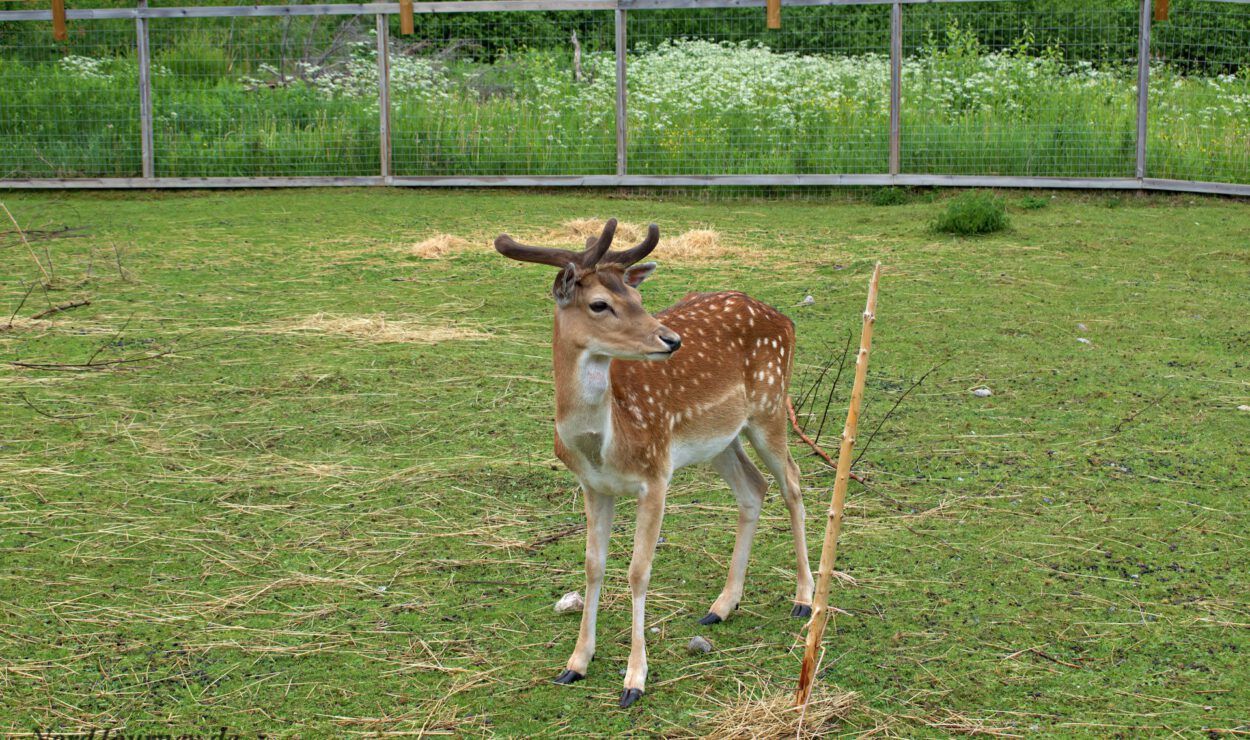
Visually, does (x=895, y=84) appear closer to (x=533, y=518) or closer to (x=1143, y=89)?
(x=1143, y=89)

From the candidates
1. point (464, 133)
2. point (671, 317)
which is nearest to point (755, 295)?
point (671, 317)

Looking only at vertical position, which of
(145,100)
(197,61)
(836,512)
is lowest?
(836,512)

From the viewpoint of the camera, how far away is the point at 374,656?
14.3 feet

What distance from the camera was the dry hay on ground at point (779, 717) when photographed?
149 inches

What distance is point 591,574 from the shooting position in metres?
4.33

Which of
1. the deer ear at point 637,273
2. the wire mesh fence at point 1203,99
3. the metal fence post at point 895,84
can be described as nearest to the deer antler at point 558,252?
the deer ear at point 637,273

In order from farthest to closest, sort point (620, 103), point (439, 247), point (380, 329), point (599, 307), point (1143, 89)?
point (620, 103)
point (1143, 89)
point (439, 247)
point (380, 329)
point (599, 307)

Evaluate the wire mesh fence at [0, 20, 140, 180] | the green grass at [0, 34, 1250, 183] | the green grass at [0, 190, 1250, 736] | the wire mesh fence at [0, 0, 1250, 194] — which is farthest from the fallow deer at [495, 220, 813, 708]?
the wire mesh fence at [0, 20, 140, 180]

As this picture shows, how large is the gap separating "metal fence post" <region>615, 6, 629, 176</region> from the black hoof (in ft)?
35.8

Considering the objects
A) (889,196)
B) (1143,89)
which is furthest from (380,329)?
(1143,89)

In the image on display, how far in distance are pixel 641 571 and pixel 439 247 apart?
24.1 ft

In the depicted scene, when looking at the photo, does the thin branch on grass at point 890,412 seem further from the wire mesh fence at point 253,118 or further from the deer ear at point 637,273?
the wire mesh fence at point 253,118

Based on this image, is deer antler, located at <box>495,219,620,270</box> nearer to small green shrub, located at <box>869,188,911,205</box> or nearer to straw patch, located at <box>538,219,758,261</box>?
straw patch, located at <box>538,219,758,261</box>

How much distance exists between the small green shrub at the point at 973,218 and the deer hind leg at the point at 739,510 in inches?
283
